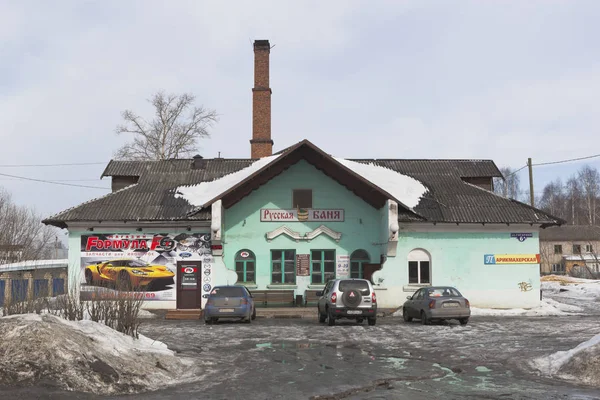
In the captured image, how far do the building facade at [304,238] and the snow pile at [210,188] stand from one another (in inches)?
5.6

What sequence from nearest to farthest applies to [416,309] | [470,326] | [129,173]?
[470,326] < [416,309] < [129,173]

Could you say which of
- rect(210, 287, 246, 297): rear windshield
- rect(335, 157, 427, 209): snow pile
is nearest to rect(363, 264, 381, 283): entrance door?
rect(335, 157, 427, 209): snow pile

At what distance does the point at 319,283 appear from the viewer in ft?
89.3

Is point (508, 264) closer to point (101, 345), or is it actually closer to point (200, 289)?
point (200, 289)

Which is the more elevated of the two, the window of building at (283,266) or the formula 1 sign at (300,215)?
the formula 1 sign at (300,215)

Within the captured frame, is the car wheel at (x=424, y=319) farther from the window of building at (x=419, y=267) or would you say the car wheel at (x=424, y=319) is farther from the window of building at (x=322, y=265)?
the window of building at (x=322, y=265)

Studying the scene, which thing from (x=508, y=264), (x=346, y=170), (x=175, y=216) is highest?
(x=346, y=170)

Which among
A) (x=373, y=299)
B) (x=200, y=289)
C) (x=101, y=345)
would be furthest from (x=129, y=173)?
(x=101, y=345)

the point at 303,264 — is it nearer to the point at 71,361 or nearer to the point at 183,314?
the point at 183,314

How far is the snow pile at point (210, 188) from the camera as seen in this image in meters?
27.7

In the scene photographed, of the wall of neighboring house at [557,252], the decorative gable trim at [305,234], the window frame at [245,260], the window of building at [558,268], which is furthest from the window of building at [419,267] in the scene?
the window of building at [558,268]

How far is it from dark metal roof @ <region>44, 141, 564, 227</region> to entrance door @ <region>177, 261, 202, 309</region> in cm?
241

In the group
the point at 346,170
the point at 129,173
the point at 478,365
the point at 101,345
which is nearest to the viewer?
the point at 101,345

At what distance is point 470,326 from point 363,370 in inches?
393
